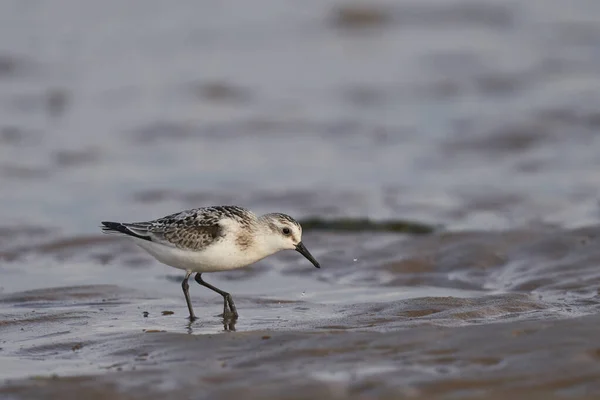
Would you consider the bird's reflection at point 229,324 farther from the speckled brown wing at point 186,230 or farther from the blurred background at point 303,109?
the blurred background at point 303,109

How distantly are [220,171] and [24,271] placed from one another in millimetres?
5762

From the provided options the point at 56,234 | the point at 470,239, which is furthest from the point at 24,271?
the point at 470,239

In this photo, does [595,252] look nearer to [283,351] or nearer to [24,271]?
[283,351]

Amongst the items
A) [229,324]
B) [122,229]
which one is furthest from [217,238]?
[122,229]

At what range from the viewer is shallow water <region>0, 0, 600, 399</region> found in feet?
22.7

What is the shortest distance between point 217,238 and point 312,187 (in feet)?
21.2

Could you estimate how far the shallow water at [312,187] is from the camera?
693cm

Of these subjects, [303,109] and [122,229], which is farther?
[303,109]

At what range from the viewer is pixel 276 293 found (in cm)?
1015

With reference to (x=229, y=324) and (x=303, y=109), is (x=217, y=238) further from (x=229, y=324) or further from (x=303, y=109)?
(x=303, y=109)

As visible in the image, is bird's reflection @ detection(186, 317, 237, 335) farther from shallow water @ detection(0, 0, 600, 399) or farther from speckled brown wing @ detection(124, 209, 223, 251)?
speckled brown wing @ detection(124, 209, 223, 251)

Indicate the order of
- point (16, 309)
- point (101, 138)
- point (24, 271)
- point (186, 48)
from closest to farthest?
point (16, 309)
point (24, 271)
point (101, 138)
point (186, 48)

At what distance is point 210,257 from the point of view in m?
8.85

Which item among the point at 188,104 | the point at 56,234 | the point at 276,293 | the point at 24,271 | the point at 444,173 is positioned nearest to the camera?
the point at 276,293
